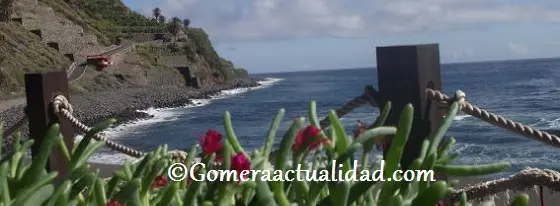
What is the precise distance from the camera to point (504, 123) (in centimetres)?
198

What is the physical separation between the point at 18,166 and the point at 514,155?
1659 cm

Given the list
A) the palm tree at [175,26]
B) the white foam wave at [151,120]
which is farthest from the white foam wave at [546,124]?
the palm tree at [175,26]

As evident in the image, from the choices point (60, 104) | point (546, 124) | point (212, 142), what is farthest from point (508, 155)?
point (212, 142)

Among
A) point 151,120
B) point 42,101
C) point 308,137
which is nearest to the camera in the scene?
point 308,137

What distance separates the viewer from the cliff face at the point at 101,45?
38.5m

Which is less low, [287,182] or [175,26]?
[175,26]

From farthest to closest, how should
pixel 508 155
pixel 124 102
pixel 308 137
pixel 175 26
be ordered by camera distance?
pixel 175 26 < pixel 124 102 < pixel 508 155 < pixel 308 137

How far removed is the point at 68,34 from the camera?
154 ft

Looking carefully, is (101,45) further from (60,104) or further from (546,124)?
(60,104)

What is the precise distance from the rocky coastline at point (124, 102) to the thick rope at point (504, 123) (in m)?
24.6

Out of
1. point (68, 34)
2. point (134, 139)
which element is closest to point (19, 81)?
point (134, 139)

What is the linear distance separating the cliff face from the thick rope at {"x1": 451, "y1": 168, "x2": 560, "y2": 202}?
104ft

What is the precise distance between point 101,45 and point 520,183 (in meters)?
53.5

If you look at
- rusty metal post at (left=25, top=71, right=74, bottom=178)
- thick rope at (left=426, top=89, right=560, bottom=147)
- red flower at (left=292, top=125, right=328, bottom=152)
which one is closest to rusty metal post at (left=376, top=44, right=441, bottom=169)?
thick rope at (left=426, top=89, right=560, bottom=147)
